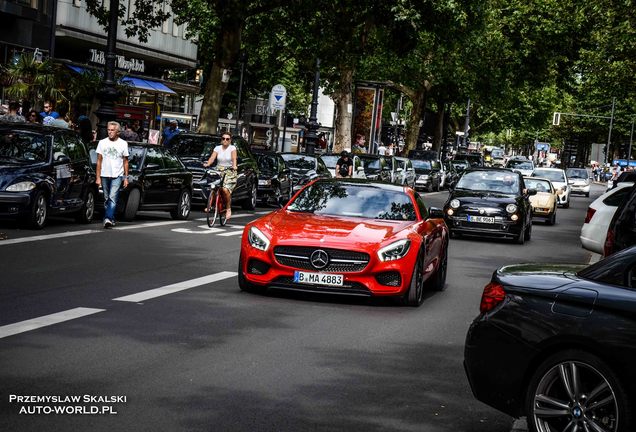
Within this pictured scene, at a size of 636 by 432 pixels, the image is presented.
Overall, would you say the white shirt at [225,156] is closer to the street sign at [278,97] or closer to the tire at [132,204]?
the tire at [132,204]

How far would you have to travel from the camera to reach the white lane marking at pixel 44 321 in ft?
29.7

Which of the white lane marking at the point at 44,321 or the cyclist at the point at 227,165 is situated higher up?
the cyclist at the point at 227,165

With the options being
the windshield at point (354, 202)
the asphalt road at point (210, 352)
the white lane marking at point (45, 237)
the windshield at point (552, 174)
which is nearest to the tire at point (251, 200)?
the white lane marking at point (45, 237)

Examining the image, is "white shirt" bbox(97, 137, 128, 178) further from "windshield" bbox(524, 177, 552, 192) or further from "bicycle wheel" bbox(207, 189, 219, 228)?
"windshield" bbox(524, 177, 552, 192)

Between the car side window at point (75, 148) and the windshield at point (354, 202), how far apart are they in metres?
7.53

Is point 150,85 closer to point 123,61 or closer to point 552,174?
point 123,61

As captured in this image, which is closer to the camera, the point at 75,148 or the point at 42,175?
the point at 42,175

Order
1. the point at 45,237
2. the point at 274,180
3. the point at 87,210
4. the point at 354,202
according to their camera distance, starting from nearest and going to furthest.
→ the point at 354,202 < the point at 45,237 < the point at 87,210 < the point at 274,180

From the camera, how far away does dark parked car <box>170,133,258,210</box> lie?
27188 millimetres

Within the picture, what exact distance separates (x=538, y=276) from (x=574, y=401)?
0.87 m

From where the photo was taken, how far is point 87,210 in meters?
20.7

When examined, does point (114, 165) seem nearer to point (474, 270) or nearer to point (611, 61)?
point (474, 270)

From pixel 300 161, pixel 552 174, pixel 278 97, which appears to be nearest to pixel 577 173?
pixel 552 174

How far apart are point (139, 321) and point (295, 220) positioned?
314 cm
